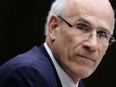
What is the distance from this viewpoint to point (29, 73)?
1.65m

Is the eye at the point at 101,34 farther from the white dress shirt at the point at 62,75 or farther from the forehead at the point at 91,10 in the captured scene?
the white dress shirt at the point at 62,75

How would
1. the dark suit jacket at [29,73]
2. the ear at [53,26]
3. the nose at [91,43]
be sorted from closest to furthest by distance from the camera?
the dark suit jacket at [29,73] → the nose at [91,43] → the ear at [53,26]

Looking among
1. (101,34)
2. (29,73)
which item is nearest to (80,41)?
(101,34)

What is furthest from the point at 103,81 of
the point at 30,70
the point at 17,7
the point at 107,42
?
the point at 30,70

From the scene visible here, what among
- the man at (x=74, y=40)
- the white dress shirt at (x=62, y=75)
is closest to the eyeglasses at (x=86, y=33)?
the man at (x=74, y=40)

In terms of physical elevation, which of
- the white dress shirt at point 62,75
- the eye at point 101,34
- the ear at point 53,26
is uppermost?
the ear at point 53,26

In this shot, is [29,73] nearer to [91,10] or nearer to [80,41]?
[80,41]

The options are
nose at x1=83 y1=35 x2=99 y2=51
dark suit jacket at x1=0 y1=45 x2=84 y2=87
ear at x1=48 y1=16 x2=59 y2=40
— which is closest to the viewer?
dark suit jacket at x1=0 y1=45 x2=84 y2=87

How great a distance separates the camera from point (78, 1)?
6.59 feet

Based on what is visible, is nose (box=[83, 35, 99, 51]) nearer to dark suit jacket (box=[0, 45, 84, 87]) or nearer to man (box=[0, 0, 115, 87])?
man (box=[0, 0, 115, 87])

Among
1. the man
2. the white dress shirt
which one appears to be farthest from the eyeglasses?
the white dress shirt

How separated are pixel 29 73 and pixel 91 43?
41 centimetres

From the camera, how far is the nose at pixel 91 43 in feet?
6.19

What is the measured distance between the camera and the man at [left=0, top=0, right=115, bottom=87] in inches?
75.0
